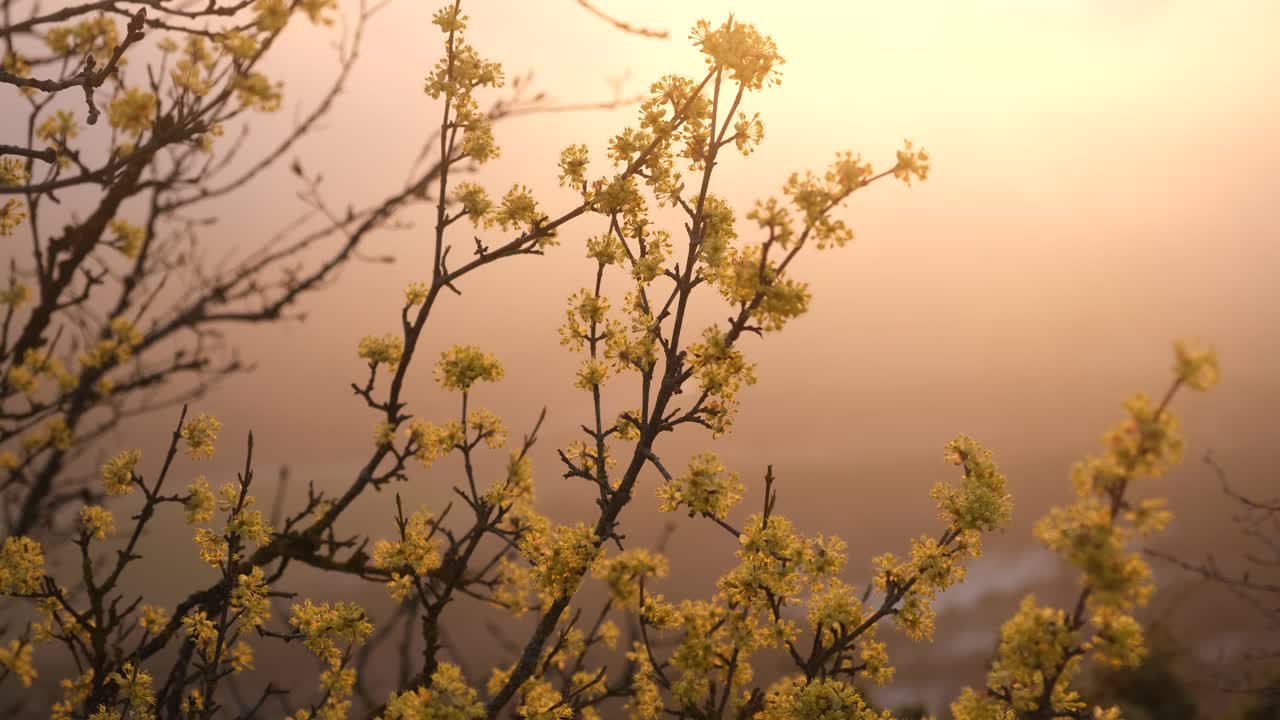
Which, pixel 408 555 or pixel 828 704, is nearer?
pixel 828 704

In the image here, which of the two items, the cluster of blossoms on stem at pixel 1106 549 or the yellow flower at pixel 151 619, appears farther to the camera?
the yellow flower at pixel 151 619

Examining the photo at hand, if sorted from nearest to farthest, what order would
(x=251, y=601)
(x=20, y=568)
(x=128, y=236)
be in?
(x=251, y=601) < (x=20, y=568) < (x=128, y=236)

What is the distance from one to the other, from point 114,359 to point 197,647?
3.26 metres

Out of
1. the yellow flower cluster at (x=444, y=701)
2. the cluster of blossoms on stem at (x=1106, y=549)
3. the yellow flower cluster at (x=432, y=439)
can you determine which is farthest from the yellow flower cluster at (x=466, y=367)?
the cluster of blossoms on stem at (x=1106, y=549)

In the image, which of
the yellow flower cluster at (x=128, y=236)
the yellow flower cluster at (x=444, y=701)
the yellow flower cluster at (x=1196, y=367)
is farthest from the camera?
the yellow flower cluster at (x=128, y=236)

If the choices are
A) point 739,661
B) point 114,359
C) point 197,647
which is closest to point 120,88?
point 114,359

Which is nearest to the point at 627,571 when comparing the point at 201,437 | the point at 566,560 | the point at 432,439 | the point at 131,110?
the point at 566,560

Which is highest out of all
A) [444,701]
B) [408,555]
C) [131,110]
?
[131,110]

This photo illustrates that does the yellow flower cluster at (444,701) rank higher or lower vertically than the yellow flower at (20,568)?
lower

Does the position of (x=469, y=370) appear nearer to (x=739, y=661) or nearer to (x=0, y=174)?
(x=739, y=661)

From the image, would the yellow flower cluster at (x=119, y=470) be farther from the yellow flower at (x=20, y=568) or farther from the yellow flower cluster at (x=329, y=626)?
the yellow flower cluster at (x=329, y=626)

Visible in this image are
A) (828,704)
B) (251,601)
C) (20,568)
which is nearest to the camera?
(828,704)

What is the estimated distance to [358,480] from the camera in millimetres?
4402

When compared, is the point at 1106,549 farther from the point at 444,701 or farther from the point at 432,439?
the point at 432,439
